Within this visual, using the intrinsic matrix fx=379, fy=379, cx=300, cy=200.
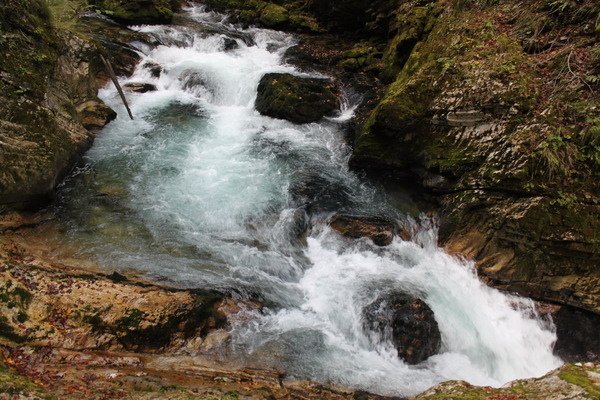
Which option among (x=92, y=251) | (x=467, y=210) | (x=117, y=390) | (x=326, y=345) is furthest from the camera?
(x=467, y=210)

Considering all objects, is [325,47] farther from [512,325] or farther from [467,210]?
[512,325]

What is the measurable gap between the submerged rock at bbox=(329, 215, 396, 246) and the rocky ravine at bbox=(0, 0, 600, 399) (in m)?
1.43

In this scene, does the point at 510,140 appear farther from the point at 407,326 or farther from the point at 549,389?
the point at 549,389

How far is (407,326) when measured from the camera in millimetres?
6914

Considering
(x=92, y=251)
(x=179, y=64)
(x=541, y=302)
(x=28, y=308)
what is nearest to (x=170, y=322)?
(x=28, y=308)

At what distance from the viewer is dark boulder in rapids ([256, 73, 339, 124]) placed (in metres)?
13.1

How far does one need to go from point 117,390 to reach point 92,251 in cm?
378

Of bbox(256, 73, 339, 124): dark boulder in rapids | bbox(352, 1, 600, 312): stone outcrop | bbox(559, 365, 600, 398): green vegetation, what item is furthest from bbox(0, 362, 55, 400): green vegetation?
bbox(256, 73, 339, 124): dark boulder in rapids

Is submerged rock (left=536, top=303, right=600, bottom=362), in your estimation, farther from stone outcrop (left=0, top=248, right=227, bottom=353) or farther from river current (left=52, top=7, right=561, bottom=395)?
stone outcrop (left=0, top=248, right=227, bottom=353)

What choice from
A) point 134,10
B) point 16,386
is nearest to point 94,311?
point 16,386

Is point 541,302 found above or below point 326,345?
above

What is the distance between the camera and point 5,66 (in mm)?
8102

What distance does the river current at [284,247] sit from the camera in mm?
6816

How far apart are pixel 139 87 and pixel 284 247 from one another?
936 cm
